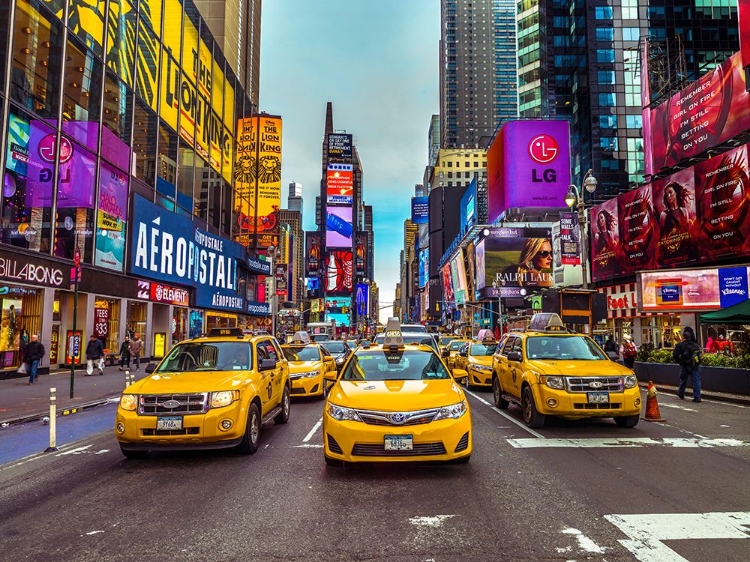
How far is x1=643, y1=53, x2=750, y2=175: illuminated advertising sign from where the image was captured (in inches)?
1211

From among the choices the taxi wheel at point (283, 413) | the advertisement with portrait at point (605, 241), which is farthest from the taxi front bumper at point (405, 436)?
the advertisement with portrait at point (605, 241)

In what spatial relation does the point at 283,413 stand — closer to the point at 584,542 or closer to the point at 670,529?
the point at 584,542

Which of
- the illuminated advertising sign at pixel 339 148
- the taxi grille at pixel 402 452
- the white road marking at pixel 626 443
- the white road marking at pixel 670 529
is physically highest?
the illuminated advertising sign at pixel 339 148

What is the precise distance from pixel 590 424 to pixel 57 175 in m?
23.4

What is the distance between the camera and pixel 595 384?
29.8 ft

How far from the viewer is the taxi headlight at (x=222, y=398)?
7.22 m

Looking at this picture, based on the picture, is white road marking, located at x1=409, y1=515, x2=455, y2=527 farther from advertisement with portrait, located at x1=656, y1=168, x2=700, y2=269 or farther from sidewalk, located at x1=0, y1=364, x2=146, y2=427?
advertisement with portrait, located at x1=656, y1=168, x2=700, y2=269

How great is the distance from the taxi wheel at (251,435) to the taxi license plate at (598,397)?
5436mm

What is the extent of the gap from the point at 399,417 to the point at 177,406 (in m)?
3.00

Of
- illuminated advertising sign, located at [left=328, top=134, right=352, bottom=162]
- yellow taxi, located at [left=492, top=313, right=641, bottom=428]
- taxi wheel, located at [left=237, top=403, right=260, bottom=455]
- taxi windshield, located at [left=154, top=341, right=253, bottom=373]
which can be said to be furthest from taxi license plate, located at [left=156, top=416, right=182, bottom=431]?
illuminated advertising sign, located at [left=328, top=134, right=352, bottom=162]

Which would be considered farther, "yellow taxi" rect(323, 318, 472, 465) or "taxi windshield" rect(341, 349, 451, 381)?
"taxi windshield" rect(341, 349, 451, 381)

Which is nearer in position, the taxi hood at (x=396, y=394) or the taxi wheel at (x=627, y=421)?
the taxi hood at (x=396, y=394)

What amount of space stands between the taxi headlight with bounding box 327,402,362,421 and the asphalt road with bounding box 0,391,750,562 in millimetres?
722

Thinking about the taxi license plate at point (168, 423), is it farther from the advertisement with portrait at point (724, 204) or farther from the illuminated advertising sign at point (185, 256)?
the advertisement with portrait at point (724, 204)
